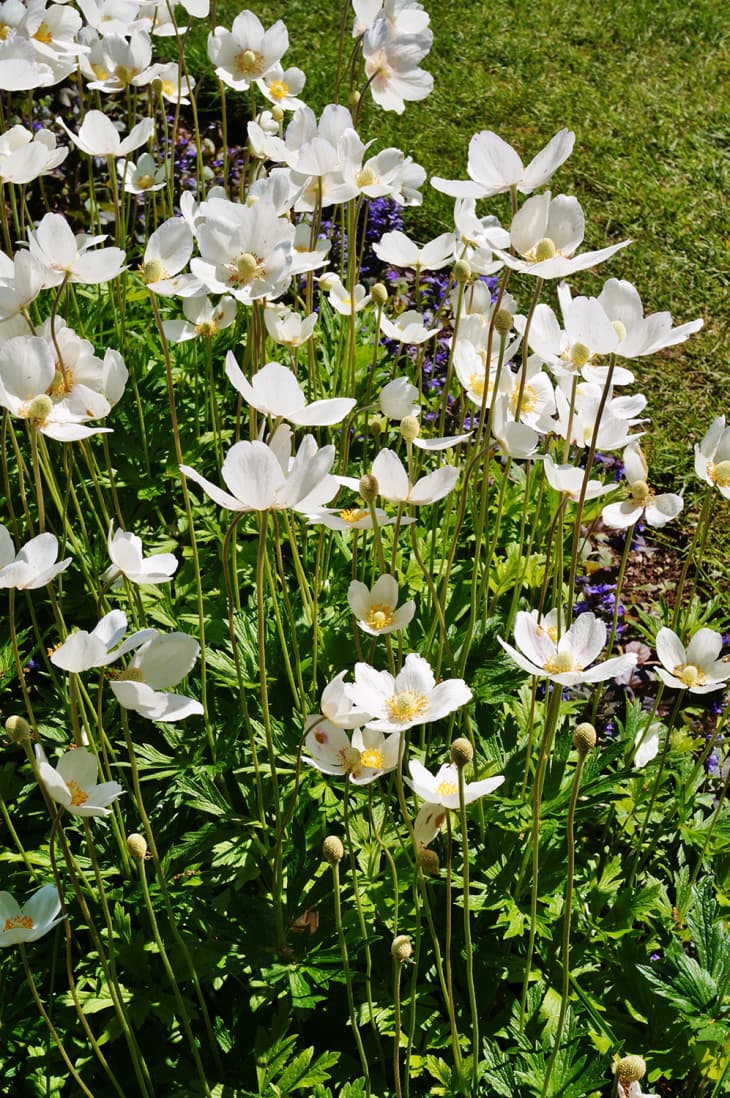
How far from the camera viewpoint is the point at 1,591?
2.40 metres

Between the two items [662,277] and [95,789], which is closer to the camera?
[95,789]

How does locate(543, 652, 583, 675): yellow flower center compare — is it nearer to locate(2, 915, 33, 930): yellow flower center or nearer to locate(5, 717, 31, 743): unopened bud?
locate(5, 717, 31, 743): unopened bud

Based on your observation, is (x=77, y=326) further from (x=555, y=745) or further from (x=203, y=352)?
(x=555, y=745)

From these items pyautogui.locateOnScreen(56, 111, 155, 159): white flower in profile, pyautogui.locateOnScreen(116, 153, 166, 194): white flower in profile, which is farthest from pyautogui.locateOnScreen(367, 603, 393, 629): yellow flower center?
pyautogui.locateOnScreen(116, 153, 166, 194): white flower in profile

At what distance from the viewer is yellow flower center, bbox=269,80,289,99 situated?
2.72 meters

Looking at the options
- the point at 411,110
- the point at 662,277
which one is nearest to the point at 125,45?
the point at 662,277

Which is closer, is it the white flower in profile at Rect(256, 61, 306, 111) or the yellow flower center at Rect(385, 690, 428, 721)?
the yellow flower center at Rect(385, 690, 428, 721)

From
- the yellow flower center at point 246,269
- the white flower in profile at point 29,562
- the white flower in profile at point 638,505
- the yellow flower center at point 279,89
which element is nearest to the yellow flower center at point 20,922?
the white flower in profile at point 29,562

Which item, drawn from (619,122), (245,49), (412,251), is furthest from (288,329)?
(619,122)

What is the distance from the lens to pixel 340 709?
54.9 inches

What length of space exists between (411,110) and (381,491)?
4.13 m

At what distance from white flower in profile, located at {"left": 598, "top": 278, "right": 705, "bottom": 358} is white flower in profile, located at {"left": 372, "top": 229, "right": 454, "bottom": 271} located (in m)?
0.67

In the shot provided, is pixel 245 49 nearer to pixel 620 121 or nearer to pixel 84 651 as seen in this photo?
pixel 84 651

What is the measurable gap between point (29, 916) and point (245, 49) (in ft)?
6.41
